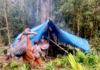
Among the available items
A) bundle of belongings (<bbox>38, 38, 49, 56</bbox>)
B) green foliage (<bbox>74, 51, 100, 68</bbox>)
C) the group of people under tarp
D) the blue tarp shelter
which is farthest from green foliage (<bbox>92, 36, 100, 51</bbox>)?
the group of people under tarp

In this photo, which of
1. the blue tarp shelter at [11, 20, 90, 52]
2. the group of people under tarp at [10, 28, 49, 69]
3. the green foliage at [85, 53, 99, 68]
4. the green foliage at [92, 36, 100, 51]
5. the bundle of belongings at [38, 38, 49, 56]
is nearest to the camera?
the group of people under tarp at [10, 28, 49, 69]

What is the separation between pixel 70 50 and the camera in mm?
7230

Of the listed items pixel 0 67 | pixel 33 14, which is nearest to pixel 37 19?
pixel 33 14

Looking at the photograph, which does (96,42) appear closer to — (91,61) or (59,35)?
(59,35)

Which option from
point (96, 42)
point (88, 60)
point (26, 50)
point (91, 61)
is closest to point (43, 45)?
point (88, 60)

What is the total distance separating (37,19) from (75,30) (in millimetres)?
8875

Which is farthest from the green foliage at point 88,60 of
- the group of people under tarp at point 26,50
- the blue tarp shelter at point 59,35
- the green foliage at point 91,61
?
the group of people under tarp at point 26,50

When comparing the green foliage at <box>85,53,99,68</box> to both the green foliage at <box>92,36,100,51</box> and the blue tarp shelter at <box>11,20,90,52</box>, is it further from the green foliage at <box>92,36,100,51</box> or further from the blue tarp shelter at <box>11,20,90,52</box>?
the green foliage at <box>92,36,100,51</box>

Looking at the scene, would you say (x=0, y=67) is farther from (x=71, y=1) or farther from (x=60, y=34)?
(x=71, y=1)

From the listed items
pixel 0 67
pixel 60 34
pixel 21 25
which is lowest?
pixel 21 25

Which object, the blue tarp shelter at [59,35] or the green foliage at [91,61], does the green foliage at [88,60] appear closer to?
the green foliage at [91,61]

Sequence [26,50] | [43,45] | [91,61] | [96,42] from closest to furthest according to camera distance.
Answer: [26,50]
[91,61]
[43,45]
[96,42]

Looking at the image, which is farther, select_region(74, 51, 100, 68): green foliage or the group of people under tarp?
select_region(74, 51, 100, 68): green foliage

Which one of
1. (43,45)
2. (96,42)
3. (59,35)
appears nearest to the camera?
(43,45)
